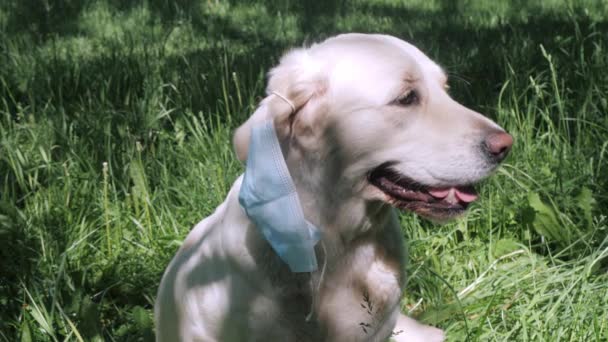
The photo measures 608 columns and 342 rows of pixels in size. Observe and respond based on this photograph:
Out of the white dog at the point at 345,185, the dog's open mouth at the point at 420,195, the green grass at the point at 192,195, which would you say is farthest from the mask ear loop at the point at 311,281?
the green grass at the point at 192,195

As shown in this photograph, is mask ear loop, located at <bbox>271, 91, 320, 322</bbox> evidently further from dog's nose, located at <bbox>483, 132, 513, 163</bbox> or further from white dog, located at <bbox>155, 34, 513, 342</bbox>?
dog's nose, located at <bbox>483, 132, 513, 163</bbox>

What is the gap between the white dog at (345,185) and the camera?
6.93 feet

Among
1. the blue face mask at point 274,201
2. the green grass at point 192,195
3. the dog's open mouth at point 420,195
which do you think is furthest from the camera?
the green grass at point 192,195

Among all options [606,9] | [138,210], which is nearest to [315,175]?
[138,210]

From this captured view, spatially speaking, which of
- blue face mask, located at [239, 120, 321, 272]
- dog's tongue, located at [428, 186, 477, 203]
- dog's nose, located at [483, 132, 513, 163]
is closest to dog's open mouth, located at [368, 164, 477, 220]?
dog's tongue, located at [428, 186, 477, 203]

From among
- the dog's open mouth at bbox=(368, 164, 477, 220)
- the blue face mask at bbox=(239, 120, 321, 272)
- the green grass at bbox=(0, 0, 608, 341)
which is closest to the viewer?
the blue face mask at bbox=(239, 120, 321, 272)

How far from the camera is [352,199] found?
222cm

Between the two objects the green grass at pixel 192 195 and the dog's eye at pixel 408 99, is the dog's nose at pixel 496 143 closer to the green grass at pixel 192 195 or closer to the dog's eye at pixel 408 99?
the dog's eye at pixel 408 99

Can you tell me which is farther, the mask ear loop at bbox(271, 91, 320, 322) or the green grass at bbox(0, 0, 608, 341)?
the green grass at bbox(0, 0, 608, 341)

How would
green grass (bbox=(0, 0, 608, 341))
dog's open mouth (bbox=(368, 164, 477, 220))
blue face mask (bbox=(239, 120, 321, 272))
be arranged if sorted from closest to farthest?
1. blue face mask (bbox=(239, 120, 321, 272))
2. dog's open mouth (bbox=(368, 164, 477, 220))
3. green grass (bbox=(0, 0, 608, 341))

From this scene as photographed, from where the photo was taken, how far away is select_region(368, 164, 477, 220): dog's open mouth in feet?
7.13

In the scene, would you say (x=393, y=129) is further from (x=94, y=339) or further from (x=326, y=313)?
(x=94, y=339)

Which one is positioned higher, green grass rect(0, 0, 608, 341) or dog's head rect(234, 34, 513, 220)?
dog's head rect(234, 34, 513, 220)

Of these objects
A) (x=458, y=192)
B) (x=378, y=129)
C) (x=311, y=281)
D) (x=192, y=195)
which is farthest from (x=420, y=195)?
(x=192, y=195)
